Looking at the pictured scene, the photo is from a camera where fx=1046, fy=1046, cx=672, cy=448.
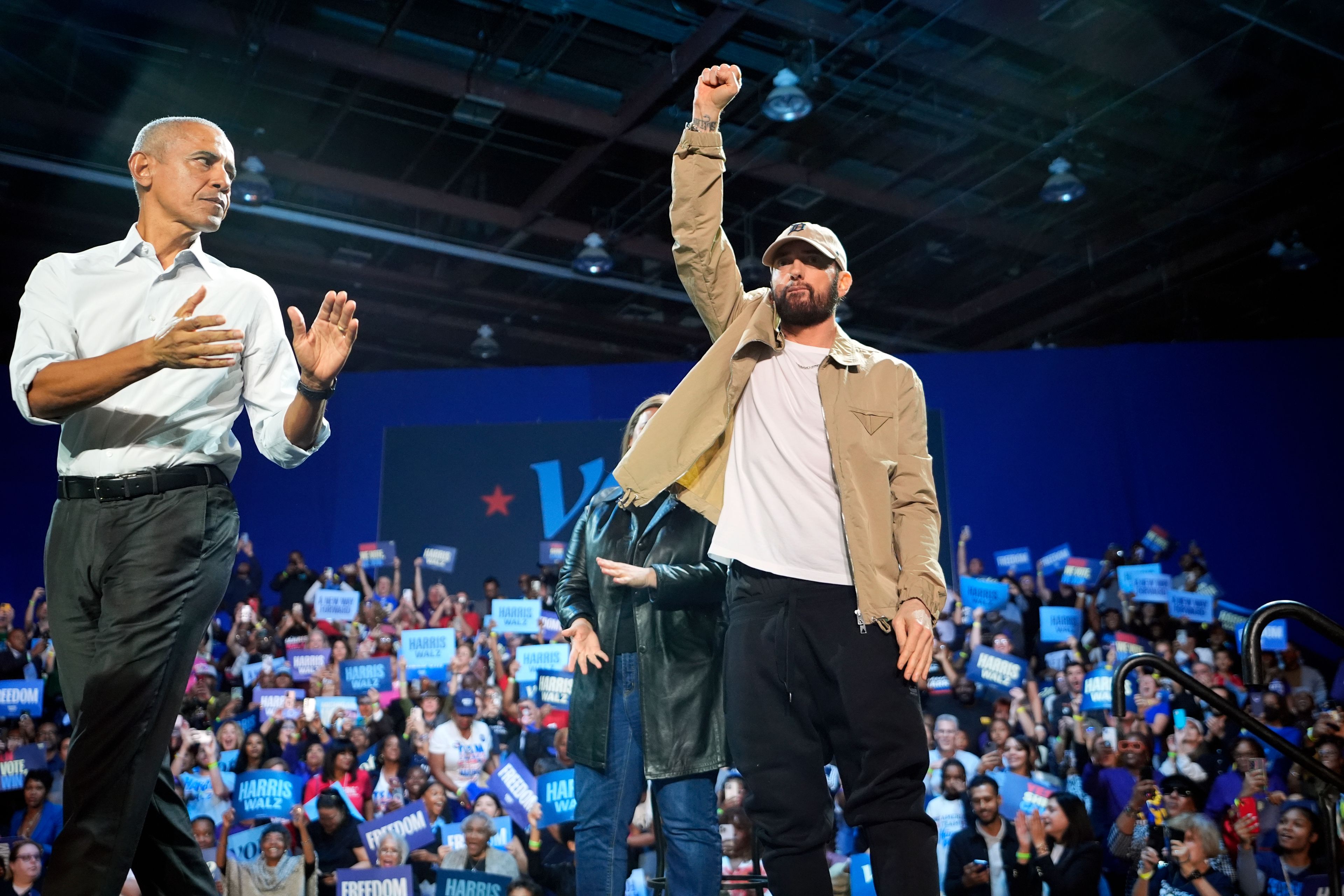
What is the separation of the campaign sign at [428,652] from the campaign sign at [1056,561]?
17.7ft

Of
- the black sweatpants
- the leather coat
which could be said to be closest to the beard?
the black sweatpants

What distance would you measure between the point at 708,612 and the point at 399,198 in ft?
27.8

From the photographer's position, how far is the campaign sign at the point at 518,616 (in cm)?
760

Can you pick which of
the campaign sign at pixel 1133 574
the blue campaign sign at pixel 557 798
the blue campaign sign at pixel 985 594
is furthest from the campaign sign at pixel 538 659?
the campaign sign at pixel 1133 574

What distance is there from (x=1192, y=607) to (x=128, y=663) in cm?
767

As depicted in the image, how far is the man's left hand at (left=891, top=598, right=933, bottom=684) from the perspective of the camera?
6.29 feet

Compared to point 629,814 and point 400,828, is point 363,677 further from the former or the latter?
point 629,814

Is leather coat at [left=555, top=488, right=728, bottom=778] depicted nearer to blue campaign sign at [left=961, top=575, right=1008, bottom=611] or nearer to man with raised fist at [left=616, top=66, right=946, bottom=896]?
man with raised fist at [left=616, top=66, right=946, bottom=896]

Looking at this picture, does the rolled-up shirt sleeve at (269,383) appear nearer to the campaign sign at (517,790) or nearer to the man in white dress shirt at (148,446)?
the man in white dress shirt at (148,446)

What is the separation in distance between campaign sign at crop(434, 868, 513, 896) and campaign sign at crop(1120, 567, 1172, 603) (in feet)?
18.2

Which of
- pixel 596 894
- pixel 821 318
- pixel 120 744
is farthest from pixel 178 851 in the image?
pixel 821 318

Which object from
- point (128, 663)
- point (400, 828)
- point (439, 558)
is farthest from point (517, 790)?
point (439, 558)

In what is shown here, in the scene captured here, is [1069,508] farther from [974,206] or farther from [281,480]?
[281,480]

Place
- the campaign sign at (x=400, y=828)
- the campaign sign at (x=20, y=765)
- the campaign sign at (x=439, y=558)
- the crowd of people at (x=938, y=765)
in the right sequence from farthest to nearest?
the campaign sign at (x=439, y=558), the campaign sign at (x=20, y=765), the campaign sign at (x=400, y=828), the crowd of people at (x=938, y=765)
